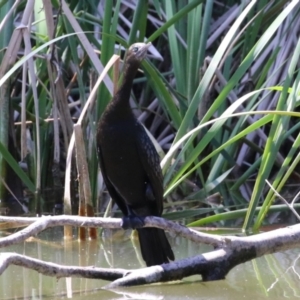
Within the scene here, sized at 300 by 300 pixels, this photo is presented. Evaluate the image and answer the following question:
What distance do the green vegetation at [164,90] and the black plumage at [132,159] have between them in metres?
0.20

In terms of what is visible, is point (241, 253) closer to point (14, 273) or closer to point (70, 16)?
point (14, 273)

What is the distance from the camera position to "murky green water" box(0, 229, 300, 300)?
2885 millimetres

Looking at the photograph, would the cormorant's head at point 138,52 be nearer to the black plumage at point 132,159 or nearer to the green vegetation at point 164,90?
the black plumage at point 132,159

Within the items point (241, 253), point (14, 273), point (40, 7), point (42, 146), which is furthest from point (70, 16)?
point (241, 253)

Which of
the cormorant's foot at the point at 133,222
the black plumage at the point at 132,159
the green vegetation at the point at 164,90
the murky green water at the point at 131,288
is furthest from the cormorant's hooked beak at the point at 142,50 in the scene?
the murky green water at the point at 131,288

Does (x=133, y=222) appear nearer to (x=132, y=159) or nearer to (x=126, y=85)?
(x=132, y=159)

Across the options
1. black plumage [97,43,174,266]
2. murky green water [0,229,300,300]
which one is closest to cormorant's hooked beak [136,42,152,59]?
black plumage [97,43,174,266]

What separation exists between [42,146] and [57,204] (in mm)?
377

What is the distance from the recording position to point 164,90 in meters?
4.02

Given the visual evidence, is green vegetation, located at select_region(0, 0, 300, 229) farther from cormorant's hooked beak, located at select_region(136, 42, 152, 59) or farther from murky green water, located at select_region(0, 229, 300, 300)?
cormorant's hooked beak, located at select_region(136, 42, 152, 59)

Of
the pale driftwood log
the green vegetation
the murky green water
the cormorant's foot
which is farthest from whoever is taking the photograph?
the green vegetation

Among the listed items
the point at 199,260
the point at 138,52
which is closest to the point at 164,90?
the point at 138,52

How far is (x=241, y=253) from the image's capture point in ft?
9.54

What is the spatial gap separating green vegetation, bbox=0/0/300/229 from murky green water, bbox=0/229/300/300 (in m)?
0.23
